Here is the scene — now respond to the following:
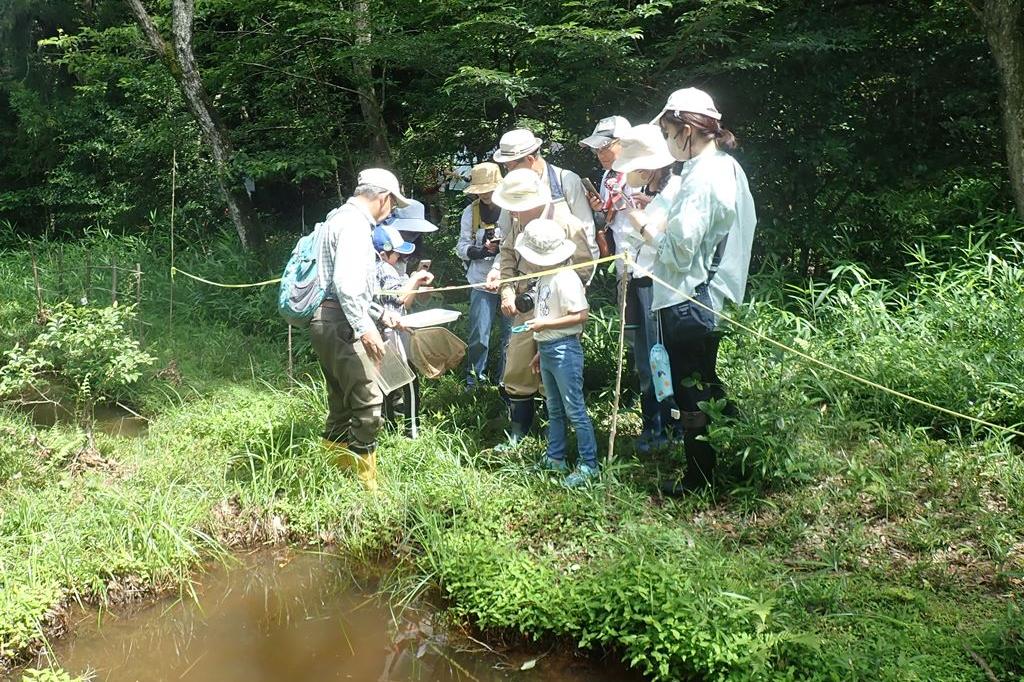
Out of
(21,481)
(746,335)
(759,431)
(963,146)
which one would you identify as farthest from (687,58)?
(21,481)

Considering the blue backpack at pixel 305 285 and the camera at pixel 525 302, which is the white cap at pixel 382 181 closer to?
the blue backpack at pixel 305 285

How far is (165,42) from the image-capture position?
8.57m

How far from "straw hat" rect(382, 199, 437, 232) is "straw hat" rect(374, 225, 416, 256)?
0.24 metres

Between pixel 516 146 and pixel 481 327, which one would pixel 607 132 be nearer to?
pixel 516 146

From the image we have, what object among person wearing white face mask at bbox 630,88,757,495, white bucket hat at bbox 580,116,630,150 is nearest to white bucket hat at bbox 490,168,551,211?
white bucket hat at bbox 580,116,630,150

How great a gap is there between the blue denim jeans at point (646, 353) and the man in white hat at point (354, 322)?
1386mm

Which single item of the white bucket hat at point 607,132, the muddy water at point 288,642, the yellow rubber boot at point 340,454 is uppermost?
the white bucket hat at point 607,132

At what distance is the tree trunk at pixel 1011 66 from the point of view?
5.99 m

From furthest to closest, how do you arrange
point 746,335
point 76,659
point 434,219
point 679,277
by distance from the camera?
point 434,219 → point 746,335 → point 679,277 → point 76,659

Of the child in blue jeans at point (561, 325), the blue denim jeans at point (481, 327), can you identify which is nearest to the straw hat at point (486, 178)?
the blue denim jeans at point (481, 327)

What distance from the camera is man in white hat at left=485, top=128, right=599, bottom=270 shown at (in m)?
5.27

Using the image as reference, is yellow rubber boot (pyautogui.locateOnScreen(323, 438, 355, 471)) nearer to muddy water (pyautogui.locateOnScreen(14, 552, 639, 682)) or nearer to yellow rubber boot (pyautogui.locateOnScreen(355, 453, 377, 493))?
yellow rubber boot (pyautogui.locateOnScreen(355, 453, 377, 493))

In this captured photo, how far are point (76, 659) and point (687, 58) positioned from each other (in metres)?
5.68

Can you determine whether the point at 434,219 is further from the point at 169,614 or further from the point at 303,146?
the point at 169,614
